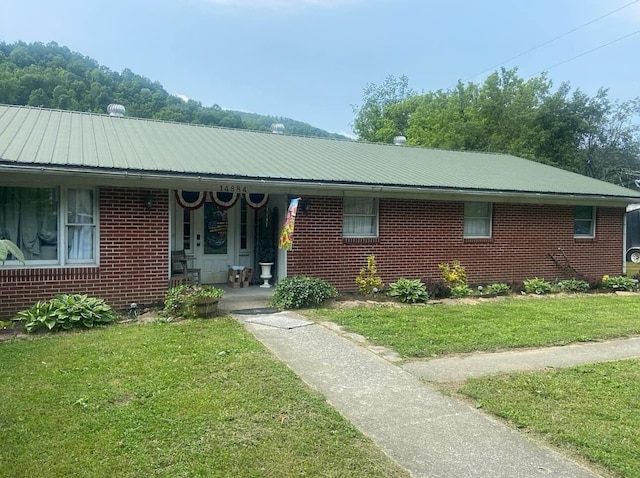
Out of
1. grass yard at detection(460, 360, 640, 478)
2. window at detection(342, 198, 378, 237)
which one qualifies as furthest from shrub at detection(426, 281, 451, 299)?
grass yard at detection(460, 360, 640, 478)

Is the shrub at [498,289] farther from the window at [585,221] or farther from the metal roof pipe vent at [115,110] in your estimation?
the metal roof pipe vent at [115,110]

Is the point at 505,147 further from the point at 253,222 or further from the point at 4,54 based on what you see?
the point at 4,54

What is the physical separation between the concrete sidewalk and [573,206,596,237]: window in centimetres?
962

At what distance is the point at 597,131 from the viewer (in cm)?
3400

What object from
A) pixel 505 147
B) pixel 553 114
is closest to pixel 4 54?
pixel 505 147

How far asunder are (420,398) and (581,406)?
1443 millimetres

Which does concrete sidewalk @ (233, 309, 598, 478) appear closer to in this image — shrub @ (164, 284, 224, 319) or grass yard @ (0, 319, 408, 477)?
grass yard @ (0, 319, 408, 477)

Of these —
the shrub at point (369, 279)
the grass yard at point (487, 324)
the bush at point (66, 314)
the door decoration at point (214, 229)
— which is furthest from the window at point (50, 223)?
the shrub at point (369, 279)

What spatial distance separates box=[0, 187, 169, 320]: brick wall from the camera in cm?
812

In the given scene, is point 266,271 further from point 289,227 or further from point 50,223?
point 50,223

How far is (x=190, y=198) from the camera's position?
1031cm

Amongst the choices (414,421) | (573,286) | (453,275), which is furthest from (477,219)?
(414,421)

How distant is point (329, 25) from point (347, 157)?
3279 centimetres

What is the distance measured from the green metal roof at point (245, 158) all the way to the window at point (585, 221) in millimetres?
575
